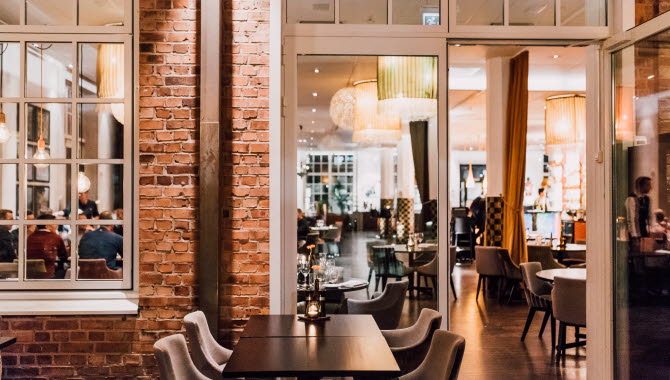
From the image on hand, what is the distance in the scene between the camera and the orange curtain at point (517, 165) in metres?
9.65

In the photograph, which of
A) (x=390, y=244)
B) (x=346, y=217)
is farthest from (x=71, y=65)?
(x=346, y=217)

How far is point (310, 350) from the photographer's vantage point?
3055 millimetres

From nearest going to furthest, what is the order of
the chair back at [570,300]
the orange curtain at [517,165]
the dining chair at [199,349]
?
1. the dining chair at [199,349]
2. the chair back at [570,300]
3. the orange curtain at [517,165]

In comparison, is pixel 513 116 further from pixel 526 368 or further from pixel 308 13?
pixel 308 13

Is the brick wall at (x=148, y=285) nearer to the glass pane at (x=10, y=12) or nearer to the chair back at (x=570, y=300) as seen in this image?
the glass pane at (x=10, y=12)

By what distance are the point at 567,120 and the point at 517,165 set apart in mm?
1216

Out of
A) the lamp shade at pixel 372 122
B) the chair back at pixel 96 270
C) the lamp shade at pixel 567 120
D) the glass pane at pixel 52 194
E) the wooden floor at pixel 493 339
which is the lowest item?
the wooden floor at pixel 493 339

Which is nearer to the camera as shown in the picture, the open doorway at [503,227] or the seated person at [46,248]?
the seated person at [46,248]

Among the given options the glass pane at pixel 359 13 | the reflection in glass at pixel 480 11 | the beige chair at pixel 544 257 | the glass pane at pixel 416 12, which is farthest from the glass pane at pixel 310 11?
the beige chair at pixel 544 257

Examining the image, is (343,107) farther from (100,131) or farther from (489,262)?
(489,262)

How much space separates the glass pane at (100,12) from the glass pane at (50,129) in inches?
25.9

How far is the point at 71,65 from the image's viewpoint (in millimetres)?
4348

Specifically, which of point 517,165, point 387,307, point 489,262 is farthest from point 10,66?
point 517,165

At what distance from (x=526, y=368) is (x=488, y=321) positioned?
2.27m
